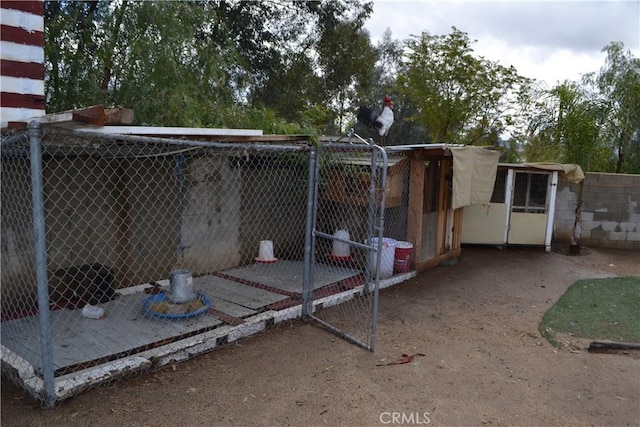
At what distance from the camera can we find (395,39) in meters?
21.0

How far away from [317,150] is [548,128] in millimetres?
7967

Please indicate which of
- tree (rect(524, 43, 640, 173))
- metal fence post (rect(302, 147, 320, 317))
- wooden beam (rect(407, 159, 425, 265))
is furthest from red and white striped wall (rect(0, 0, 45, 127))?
tree (rect(524, 43, 640, 173))

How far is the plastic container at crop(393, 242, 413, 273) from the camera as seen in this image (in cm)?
629

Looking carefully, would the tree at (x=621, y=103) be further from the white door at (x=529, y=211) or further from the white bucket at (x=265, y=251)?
the white bucket at (x=265, y=251)

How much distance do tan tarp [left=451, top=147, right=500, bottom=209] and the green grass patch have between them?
1749 mm

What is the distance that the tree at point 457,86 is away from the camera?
11.6 metres

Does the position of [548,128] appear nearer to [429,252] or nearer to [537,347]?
[429,252]

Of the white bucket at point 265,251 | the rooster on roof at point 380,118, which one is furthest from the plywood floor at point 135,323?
the rooster on roof at point 380,118

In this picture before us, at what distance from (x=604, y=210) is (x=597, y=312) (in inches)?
189

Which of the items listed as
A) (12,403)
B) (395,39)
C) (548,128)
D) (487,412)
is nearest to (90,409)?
(12,403)

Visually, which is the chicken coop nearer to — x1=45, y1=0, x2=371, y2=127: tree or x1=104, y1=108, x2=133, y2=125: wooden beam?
x1=104, y1=108, x2=133, y2=125: wooden beam

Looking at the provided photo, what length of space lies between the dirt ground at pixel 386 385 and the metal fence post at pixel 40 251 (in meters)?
0.21

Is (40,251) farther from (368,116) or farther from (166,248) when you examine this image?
(368,116)

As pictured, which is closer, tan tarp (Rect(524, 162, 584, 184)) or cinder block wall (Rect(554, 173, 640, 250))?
tan tarp (Rect(524, 162, 584, 184))
